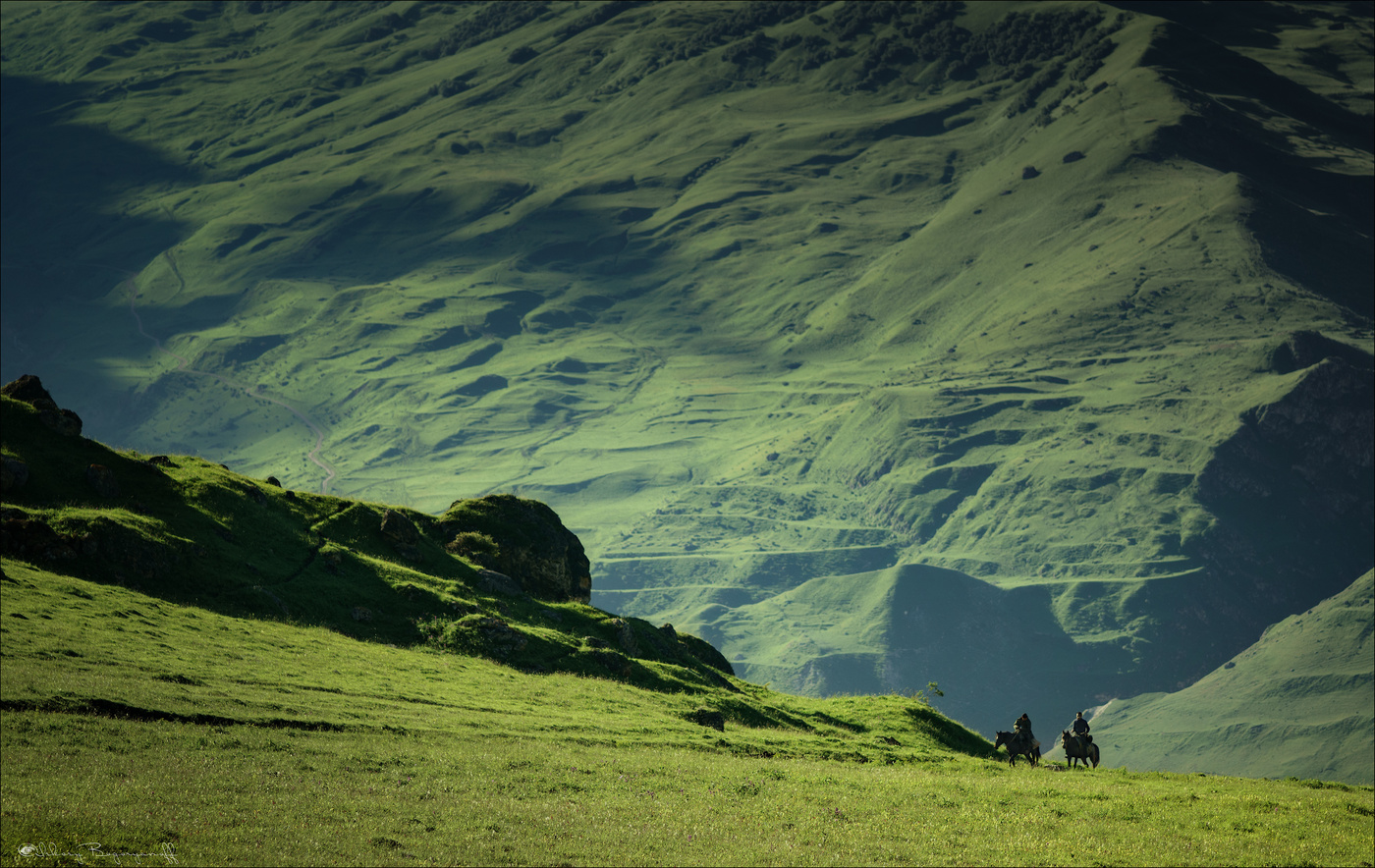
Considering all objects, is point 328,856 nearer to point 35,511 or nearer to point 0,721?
point 0,721

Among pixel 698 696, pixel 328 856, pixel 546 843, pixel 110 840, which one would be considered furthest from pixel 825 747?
pixel 110 840

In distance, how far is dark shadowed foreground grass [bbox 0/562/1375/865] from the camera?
31906mm

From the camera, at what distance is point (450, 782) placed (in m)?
37.6

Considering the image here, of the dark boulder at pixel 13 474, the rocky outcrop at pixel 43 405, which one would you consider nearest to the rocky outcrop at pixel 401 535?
the rocky outcrop at pixel 43 405

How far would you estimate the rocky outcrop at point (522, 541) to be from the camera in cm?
7512

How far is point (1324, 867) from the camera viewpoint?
38406 millimetres

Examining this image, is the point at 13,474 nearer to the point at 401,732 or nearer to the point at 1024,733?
the point at 401,732

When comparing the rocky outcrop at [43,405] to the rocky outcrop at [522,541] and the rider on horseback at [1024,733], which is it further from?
the rider on horseback at [1024,733]

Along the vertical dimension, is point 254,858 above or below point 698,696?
above

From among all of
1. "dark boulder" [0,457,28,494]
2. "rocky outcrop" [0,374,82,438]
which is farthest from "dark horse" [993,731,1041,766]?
"rocky outcrop" [0,374,82,438]

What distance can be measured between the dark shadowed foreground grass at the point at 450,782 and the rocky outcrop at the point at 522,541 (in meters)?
18.7

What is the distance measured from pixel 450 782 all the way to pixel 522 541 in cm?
3912

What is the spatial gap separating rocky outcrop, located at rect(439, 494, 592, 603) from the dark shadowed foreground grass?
18705 millimetres

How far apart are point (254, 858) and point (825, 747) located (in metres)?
31.5
